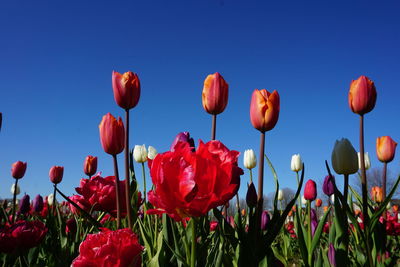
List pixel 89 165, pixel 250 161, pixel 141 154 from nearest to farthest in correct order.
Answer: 1. pixel 141 154
2. pixel 89 165
3. pixel 250 161

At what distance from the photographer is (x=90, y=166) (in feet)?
9.45

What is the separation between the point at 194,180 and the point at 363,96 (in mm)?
1129

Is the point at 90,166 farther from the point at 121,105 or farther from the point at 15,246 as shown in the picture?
the point at 121,105

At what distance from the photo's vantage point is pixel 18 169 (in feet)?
11.8

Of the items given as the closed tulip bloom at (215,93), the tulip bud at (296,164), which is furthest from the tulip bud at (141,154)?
the tulip bud at (296,164)

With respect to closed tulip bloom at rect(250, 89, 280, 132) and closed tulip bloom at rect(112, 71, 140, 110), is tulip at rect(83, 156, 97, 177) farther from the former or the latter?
closed tulip bloom at rect(250, 89, 280, 132)

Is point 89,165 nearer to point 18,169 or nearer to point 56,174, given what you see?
point 56,174

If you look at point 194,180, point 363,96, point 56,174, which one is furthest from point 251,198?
point 56,174

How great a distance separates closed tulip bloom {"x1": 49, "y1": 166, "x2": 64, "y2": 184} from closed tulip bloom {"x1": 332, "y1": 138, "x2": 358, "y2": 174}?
282 centimetres

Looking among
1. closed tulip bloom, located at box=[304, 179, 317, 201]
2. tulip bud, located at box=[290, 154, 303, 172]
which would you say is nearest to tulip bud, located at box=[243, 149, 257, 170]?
tulip bud, located at box=[290, 154, 303, 172]

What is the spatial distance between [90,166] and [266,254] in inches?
80.5

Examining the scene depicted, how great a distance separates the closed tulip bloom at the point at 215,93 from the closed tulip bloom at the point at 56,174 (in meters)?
2.36

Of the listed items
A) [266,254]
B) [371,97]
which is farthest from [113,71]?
[371,97]

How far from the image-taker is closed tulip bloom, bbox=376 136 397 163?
2141mm
